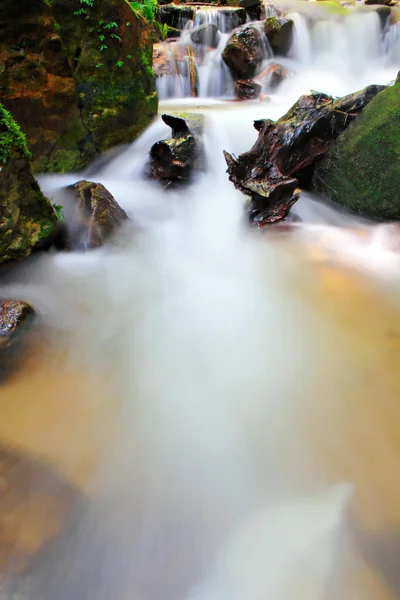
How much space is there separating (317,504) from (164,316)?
1.73 meters

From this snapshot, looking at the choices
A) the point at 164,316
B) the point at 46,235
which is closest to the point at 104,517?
the point at 164,316

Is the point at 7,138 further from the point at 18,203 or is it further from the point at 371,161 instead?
the point at 371,161

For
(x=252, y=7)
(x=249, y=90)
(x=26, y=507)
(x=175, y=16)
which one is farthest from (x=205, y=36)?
(x=26, y=507)

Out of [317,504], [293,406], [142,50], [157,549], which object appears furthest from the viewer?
[142,50]

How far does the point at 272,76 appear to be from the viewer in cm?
984

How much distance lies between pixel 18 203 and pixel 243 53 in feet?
31.1

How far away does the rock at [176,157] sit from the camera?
16.7 feet

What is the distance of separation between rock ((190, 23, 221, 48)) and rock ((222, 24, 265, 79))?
833 millimetres

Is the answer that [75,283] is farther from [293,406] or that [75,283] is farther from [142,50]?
[142,50]

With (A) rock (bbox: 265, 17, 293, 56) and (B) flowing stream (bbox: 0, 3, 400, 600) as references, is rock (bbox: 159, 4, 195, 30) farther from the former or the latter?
(B) flowing stream (bbox: 0, 3, 400, 600)

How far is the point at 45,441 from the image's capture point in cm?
182

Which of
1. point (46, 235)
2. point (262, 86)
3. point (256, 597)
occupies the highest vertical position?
point (262, 86)

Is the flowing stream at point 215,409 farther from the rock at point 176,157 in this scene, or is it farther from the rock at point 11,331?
the rock at point 176,157

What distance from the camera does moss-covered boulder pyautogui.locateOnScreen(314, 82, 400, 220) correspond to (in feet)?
13.0
